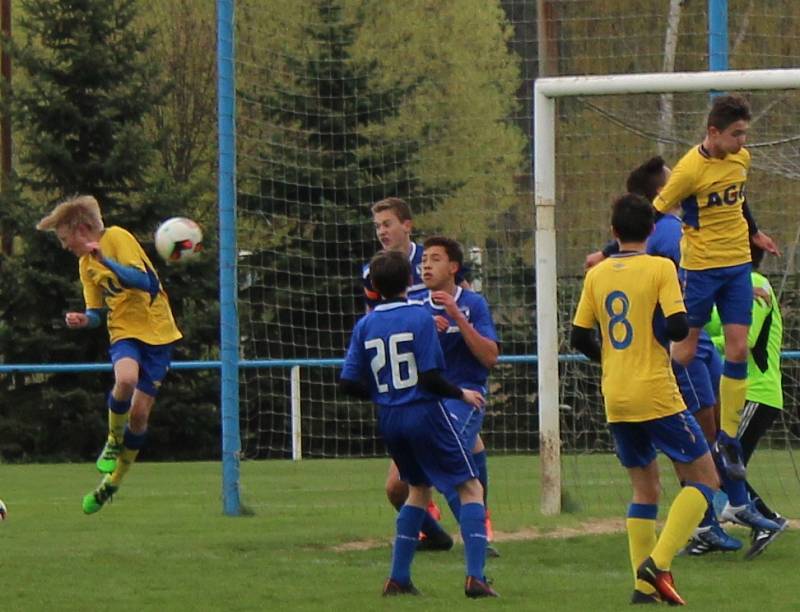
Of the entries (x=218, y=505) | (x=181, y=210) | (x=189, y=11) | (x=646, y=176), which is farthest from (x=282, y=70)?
(x=189, y=11)

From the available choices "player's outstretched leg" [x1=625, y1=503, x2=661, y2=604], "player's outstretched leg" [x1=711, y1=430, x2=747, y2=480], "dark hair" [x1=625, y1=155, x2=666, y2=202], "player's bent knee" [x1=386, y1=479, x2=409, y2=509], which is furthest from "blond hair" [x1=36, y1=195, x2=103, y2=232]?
"player's outstretched leg" [x1=625, y1=503, x2=661, y2=604]

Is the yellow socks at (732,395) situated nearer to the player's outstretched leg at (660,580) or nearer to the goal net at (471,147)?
the player's outstretched leg at (660,580)

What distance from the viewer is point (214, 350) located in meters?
26.7

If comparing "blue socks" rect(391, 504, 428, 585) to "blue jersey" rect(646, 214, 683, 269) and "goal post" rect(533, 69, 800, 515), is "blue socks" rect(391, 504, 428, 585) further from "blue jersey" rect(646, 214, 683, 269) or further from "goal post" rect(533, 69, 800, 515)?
"goal post" rect(533, 69, 800, 515)

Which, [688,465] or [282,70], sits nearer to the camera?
[688,465]

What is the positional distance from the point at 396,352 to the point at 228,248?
16.0 feet

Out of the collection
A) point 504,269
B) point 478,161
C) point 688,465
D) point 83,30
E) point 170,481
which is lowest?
point 170,481

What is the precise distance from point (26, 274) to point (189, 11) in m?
9.07

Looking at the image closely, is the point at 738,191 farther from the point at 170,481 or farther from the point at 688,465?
the point at 170,481

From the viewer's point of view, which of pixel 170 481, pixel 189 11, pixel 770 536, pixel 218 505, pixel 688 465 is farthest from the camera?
pixel 189 11

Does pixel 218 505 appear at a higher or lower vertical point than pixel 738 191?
lower

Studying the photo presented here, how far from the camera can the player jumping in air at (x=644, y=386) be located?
751 centimetres

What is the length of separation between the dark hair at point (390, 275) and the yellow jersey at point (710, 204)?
7.03ft

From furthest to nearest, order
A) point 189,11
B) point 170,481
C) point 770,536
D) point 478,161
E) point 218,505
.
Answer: point 189,11, point 170,481, point 478,161, point 218,505, point 770,536
